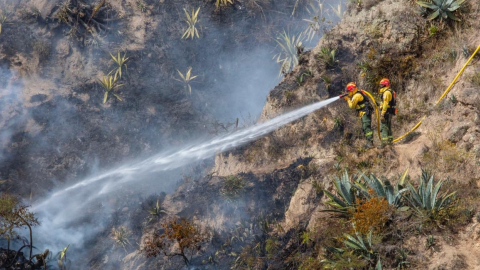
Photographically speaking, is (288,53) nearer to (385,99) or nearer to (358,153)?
(385,99)

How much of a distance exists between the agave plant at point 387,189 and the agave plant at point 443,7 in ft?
13.5

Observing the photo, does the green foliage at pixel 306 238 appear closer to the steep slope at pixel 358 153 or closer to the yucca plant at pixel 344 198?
the steep slope at pixel 358 153

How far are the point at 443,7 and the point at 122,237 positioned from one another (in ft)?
31.4

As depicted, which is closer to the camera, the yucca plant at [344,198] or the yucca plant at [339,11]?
the yucca plant at [344,198]

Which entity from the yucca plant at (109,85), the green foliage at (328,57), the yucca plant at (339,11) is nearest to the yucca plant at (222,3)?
the yucca plant at (339,11)

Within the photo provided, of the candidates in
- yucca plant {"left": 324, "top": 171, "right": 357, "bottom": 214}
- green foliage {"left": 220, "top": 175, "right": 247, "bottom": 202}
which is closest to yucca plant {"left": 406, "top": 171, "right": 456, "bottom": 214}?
yucca plant {"left": 324, "top": 171, "right": 357, "bottom": 214}

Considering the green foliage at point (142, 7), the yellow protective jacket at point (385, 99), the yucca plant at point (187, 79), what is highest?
the green foliage at point (142, 7)

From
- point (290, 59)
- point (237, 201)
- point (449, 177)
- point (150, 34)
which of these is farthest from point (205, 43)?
point (449, 177)

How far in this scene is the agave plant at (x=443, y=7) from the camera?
9062 millimetres

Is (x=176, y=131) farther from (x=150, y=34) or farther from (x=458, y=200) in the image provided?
(x=458, y=200)

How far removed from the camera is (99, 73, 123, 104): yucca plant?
1473 centimetres

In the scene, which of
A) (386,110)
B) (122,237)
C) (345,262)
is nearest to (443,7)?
(386,110)

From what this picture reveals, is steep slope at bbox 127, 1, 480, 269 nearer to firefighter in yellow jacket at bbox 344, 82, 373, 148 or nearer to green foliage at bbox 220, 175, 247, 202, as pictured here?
green foliage at bbox 220, 175, 247, 202

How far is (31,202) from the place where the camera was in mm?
13156
